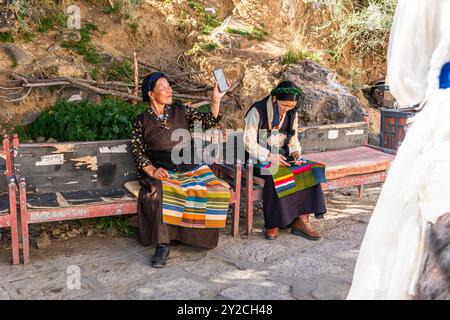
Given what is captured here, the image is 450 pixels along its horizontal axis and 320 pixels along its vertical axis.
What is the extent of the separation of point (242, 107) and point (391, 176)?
207 inches

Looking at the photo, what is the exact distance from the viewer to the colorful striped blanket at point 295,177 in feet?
16.0

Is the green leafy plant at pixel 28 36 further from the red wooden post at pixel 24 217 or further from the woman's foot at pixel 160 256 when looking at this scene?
the woman's foot at pixel 160 256

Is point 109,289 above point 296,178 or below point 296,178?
below

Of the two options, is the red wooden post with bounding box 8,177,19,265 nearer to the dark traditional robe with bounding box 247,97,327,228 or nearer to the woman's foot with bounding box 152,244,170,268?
the woman's foot with bounding box 152,244,170,268

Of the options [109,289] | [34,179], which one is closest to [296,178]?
[109,289]

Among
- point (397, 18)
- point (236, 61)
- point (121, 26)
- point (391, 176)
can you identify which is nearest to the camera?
point (391, 176)

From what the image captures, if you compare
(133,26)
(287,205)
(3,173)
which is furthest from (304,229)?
(133,26)

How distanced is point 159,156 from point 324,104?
11.2 feet

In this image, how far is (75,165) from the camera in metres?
4.71

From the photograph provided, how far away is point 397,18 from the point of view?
2.80 m

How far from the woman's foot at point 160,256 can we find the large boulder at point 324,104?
3.68m

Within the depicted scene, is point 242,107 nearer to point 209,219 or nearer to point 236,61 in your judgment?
point 236,61

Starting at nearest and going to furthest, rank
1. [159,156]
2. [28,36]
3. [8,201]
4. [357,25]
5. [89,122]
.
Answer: [8,201]
[159,156]
[89,122]
[28,36]
[357,25]

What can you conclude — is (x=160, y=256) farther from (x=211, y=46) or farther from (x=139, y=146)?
(x=211, y=46)
